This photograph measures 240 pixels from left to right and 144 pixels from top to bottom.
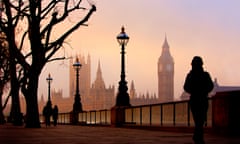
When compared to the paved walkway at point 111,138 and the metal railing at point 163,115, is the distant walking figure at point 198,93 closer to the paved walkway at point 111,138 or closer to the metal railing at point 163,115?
the paved walkway at point 111,138

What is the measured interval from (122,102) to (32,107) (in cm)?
493

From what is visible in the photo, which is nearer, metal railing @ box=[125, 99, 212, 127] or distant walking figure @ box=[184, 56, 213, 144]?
distant walking figure @ box=[184, 56, 213, 144]

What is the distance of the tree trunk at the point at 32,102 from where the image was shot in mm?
29391

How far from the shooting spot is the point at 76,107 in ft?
151

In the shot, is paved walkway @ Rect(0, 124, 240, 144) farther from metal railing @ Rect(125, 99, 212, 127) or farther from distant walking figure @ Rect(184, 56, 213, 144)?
metal railing @ Rect(125, 99, 212, 127)

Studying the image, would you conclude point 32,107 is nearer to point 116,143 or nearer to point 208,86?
point 116,143

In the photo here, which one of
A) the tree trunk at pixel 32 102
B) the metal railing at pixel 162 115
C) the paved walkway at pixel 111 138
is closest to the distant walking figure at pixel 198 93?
the paved walkway at pixel 111 138

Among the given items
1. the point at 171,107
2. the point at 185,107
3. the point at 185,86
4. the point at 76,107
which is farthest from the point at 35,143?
the point at 76,107

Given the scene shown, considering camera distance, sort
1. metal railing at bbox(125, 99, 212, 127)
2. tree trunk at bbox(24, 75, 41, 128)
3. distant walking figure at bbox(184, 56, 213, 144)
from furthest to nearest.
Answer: tree trunk at bbox(24, 75, 41, 128) < metal railing at bbox(125, 99, 212, 127) < distant walking figure at bbox(184, 56, 213, 144)

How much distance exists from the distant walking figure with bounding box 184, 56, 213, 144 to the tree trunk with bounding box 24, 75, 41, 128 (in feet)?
59.7

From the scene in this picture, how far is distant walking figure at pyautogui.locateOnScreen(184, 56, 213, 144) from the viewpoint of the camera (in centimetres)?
1200

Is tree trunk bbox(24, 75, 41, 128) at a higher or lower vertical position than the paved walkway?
higher

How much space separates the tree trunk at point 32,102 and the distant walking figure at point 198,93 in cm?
1820

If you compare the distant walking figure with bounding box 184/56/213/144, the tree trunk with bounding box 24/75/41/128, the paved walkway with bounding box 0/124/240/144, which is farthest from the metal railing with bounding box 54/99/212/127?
the distant walking figure with bounding box 184/56/213/144
